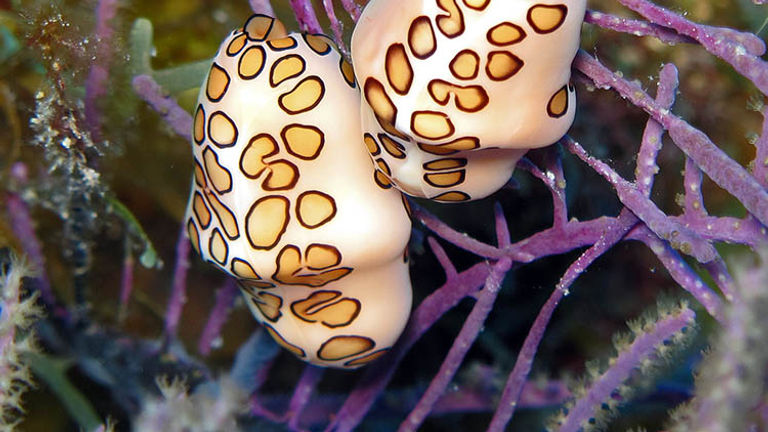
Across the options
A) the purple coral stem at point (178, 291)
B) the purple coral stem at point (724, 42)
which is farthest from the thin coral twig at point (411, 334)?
the purple coral stem at point (724, 42)

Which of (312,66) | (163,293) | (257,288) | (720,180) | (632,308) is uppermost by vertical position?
(312,66)

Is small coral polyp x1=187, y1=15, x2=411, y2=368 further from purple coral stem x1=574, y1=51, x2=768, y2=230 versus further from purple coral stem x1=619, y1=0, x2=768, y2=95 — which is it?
purple coral stem x1=619, y1=0, x2=768, y2=95

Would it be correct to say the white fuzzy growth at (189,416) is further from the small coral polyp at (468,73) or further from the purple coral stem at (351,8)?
the purple coral stem at (351,8)

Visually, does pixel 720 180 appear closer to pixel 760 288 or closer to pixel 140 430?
pixel 760 288

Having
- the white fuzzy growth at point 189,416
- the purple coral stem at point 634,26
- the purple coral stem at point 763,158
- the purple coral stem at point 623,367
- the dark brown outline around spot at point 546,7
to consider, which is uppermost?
the dark brown outline around spot at point 546,7

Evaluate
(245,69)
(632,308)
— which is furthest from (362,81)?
(632,308)

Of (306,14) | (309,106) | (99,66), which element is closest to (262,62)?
(309,106)

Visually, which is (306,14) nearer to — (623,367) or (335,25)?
(335,25)
